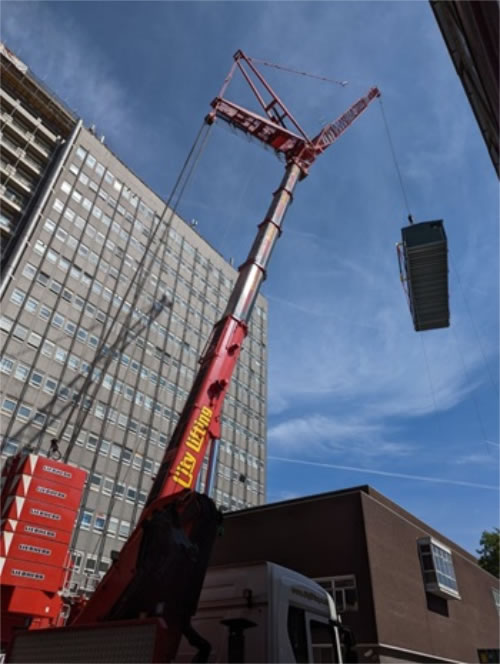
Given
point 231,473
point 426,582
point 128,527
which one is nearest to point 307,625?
point 426,582

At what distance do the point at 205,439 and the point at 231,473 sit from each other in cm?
4340

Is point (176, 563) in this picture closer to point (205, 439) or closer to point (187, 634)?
point (187, 634)

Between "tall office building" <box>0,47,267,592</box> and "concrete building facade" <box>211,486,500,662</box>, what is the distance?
18.0 m

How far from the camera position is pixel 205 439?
12305 mm

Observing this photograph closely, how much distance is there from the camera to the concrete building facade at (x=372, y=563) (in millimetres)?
16828

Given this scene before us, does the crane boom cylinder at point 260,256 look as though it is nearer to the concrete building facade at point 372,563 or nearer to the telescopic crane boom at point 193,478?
the telescopic crane boom at point 193,478

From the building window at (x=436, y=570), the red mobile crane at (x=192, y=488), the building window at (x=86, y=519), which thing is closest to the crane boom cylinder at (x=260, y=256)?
the red mobile crane at (x=192, y=488)

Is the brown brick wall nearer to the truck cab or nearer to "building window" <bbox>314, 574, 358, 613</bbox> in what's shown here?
"building window" <bbox>314, 574, 358, 613</bbox>

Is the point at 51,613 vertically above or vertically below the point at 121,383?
below

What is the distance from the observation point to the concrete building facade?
55.2 feet

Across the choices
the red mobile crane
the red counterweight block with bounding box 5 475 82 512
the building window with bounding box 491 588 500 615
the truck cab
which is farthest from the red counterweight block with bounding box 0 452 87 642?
the building window with bounding box 491 588 500 615

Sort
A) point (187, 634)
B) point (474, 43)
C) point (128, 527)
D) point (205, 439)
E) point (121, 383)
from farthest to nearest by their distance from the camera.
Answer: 1. point (121, 383)
2. point (128, 527)
3. point (205, 439)
4. point (474, 43)
5. point (187, 634)

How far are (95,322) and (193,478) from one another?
3609 cm

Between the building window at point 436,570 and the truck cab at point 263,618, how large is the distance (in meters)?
16.8
